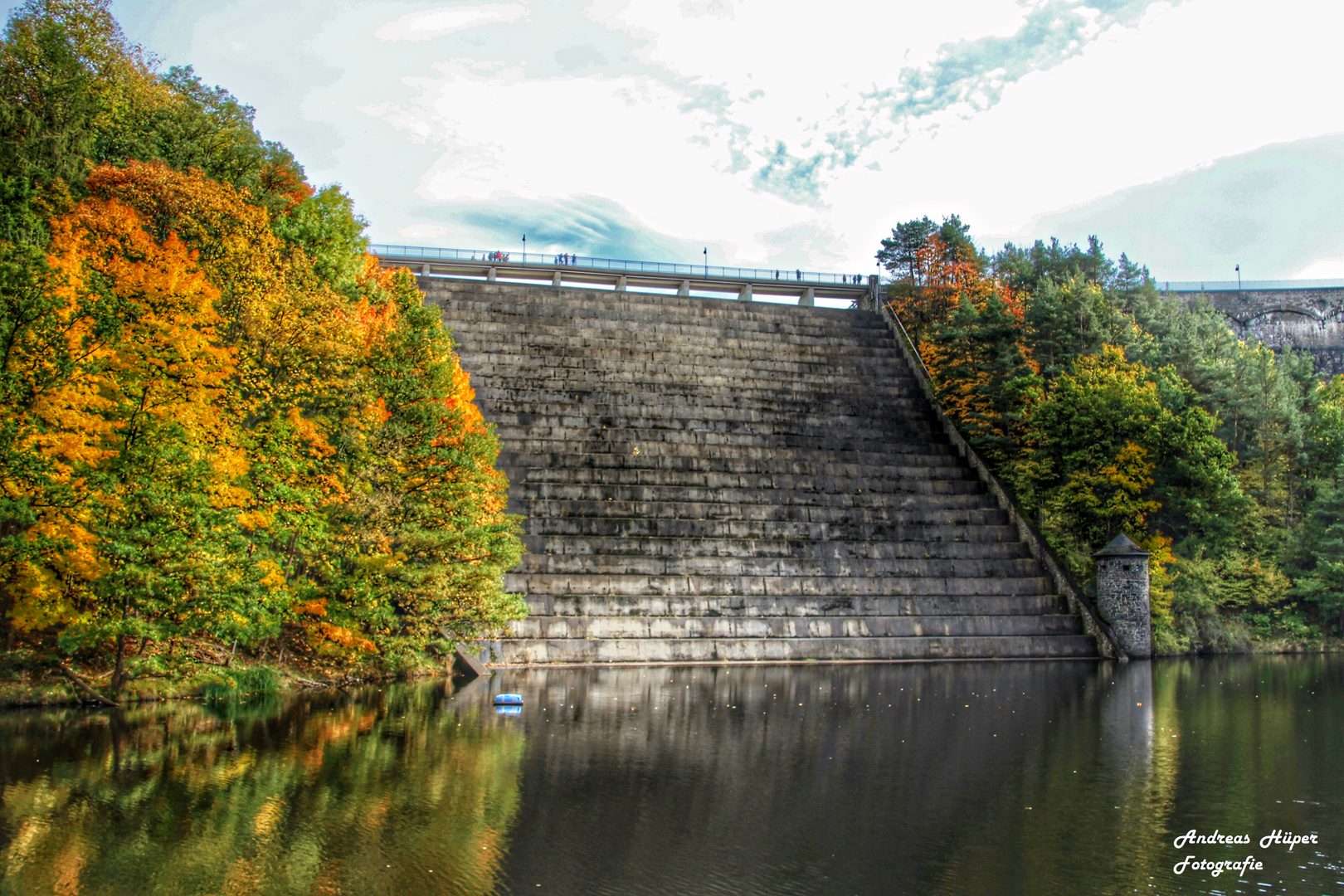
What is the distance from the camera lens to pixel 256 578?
18.2 m

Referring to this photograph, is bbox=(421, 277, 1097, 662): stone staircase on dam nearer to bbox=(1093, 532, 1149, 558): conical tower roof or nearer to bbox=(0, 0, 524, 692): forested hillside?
bbox=(1093, 532, 1149, 558): conical tower roof

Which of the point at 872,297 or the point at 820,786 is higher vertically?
the point at 872,297

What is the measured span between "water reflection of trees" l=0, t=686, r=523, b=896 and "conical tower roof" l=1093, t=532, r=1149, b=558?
21507mm

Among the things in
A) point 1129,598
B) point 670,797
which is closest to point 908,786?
point 670,797

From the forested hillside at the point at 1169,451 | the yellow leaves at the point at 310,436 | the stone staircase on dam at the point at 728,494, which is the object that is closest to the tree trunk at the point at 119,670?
the yellow leaves at the point at 310,436

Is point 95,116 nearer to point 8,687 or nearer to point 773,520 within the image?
point 8,687

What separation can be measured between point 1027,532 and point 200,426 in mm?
26250

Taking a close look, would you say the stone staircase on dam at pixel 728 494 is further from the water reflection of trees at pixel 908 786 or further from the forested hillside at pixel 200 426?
the water reflection of trees at pixel 908 786

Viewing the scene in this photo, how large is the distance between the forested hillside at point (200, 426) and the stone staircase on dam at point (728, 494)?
6.09 m

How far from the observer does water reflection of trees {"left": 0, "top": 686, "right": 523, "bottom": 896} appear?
7922mm

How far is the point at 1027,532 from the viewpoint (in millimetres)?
32719

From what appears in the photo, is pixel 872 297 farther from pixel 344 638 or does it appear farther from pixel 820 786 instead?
pixel 820 786

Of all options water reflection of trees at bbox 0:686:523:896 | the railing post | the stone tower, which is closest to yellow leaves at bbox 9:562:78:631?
water reflection of trees at bbox 0:686:523:896

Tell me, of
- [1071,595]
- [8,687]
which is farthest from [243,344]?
[1071,595]
